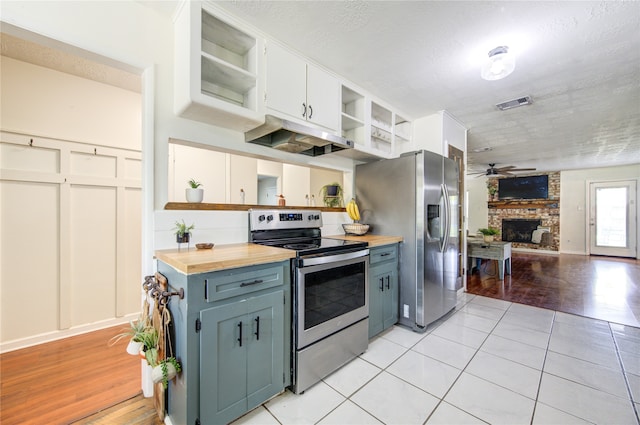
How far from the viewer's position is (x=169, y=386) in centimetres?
144

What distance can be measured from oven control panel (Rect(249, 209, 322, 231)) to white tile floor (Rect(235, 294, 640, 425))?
1.16 metres

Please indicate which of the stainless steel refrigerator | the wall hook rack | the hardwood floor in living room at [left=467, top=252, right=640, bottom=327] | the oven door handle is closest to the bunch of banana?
the stainless steel refrigerator

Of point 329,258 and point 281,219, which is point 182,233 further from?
point 329,258

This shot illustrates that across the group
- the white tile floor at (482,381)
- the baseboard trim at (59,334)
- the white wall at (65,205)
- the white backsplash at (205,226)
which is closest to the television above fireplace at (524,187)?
the white tile floor at (482,381)

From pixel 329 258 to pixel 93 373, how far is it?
78.4 inches

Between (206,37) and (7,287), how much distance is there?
8.88 ft

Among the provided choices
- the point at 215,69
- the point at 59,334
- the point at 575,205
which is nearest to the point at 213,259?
the point at 215,69

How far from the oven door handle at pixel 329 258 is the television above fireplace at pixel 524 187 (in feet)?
27.8

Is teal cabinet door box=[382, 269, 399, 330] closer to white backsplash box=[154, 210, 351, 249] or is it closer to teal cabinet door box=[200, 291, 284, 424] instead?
teal cabinet door box=[200, 291, 284, 424]

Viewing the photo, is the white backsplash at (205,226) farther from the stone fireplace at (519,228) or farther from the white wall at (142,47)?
the stone fireplace at (519,228)

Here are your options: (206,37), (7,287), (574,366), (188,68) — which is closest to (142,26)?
(206,37)

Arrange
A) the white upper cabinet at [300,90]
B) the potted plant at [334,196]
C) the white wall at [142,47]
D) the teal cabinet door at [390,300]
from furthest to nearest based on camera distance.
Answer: the potted plant at [334,196] < the teal cabinet door at [390,300] < the white upper cabinet at [300,90] < the white wall at [142,47]

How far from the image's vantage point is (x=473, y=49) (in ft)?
6.59

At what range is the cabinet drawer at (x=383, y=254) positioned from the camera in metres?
2.25
